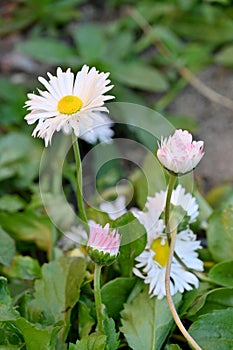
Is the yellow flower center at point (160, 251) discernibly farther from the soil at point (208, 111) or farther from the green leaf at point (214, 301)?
the soil at point (208, 111)

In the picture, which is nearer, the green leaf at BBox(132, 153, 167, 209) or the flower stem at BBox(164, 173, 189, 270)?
the flower stem at BBox(164, 173, 189, 270)

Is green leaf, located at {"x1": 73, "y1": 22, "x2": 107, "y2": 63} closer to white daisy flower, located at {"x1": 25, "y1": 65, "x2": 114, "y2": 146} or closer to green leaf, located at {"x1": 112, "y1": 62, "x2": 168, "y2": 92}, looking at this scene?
green leaf, located at {"x1": 112, "y1": 62, "x2": 168, "y2": 92}

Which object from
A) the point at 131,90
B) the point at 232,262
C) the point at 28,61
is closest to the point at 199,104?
the point at 131,90

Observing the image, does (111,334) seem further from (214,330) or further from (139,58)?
(139,58)

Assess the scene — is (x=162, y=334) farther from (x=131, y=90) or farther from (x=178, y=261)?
(x=131, y=90)

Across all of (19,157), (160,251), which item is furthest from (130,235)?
(19,157)

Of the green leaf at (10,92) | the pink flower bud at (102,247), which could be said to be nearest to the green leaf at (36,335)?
the pink flower bud at (102,247)

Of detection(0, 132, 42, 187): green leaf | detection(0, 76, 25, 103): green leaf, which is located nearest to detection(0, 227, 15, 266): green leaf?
detection(0, 132, 42, 187): green leaf
